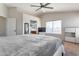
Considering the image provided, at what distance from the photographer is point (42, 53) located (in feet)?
4.00

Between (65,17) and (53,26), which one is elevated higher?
(65,17)

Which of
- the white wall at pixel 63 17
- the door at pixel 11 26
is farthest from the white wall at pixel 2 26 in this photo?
the white wall at pixel 63 17

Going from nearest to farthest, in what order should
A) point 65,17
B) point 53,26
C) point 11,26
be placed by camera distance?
1. point 11,26
2. point 53,26
3. point 65,17

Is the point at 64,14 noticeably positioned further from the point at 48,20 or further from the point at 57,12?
the point at 48,20

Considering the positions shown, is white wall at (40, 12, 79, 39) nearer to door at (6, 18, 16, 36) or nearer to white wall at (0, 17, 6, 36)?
door at (6, 18, 16, 36)

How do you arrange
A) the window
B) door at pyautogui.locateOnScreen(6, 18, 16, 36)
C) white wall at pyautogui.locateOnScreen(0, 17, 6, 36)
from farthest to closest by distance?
the window < door at pyautogui.locateOnScreen(6, 18, 16, 36) < white wall at pyautogui.locateOnScreen(0, 17, 6, 36)

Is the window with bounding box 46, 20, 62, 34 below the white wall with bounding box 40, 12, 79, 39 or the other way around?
below

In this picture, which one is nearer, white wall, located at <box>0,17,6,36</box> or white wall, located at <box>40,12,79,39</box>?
white wall, located at <box>0,17,6,36</box>

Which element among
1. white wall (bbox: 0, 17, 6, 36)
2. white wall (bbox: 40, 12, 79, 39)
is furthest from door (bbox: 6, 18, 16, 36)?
white wall (bbox: 40, 12, 79, 39)

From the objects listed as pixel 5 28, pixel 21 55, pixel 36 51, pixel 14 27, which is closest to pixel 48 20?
pixel 14 27

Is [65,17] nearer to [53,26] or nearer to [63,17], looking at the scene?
[63,17]

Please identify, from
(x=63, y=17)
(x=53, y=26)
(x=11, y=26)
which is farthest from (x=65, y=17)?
(x=11, y=26)

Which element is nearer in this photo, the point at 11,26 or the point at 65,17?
the point at 11,26

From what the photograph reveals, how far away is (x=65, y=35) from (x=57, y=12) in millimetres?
589
